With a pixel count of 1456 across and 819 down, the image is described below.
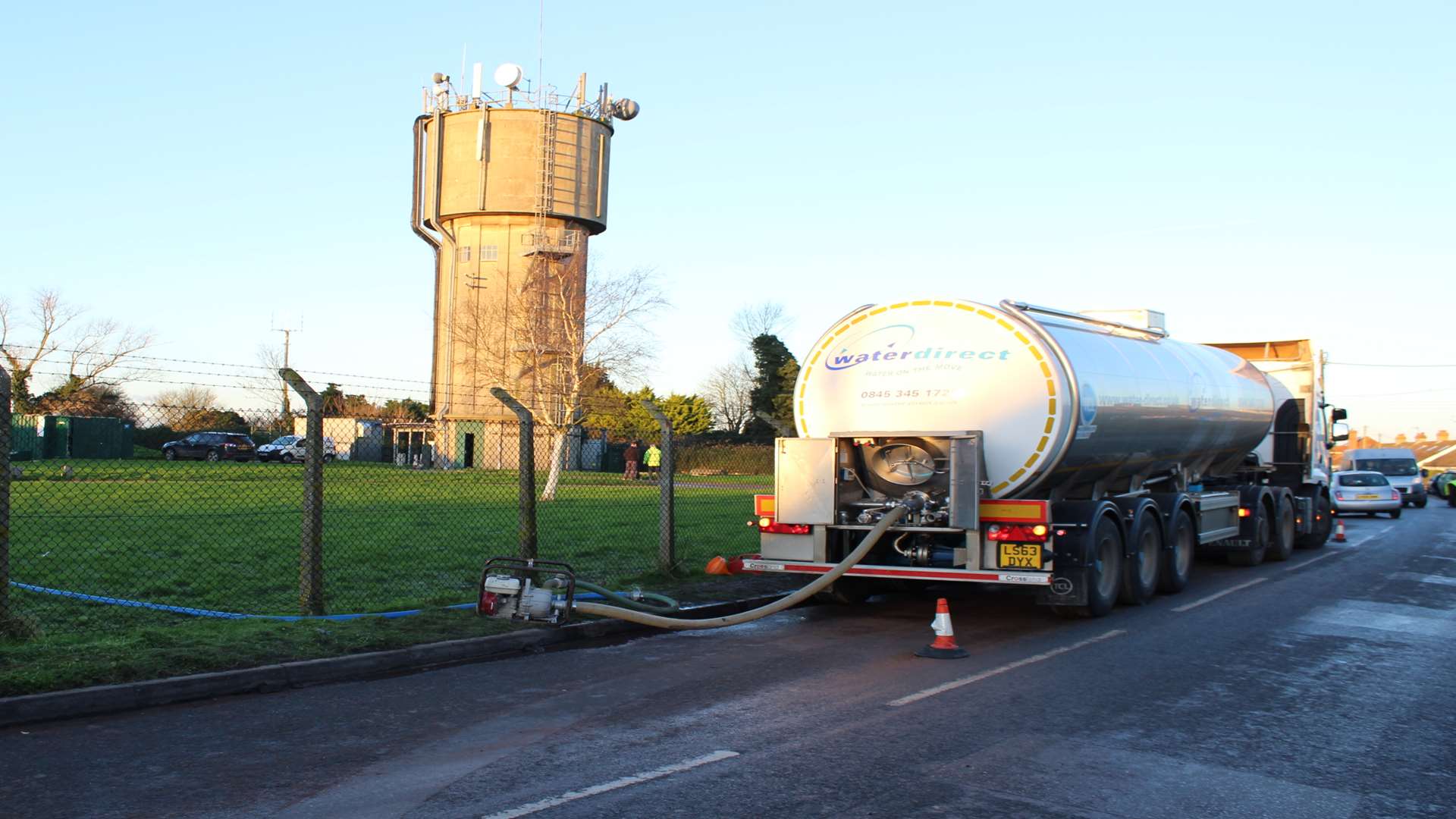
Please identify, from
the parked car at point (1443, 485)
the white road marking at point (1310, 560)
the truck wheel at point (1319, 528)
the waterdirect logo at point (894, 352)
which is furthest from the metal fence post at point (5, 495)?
the parked car at point (1443, 485)

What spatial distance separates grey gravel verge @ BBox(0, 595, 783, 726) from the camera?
6.62m

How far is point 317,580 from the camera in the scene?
9.62 meters

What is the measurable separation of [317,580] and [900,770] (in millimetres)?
5868

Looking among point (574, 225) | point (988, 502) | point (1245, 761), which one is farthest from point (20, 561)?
point (574, 225)

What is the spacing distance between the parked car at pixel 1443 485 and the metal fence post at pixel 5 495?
45.6 metres

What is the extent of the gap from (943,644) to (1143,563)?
4279 mm

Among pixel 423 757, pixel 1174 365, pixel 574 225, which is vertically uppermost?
pixel 574 225

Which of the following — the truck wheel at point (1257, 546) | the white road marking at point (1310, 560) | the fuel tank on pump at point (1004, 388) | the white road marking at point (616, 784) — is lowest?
the white road marking at point (616, 784)

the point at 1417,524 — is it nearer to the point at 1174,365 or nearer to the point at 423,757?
the point at 1174,365

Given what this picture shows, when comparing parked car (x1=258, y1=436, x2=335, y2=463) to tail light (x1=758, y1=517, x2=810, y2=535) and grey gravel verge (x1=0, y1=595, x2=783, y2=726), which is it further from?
grey gravel verge (x1=0, y1=595, x2=783, y2=726)

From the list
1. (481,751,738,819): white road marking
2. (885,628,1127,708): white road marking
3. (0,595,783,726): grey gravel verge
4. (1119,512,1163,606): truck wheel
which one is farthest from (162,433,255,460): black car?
(481,751,738,819): white road marking

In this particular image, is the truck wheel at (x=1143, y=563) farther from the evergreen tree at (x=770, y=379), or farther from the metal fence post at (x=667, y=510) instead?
the evergreen tree at (x=770, y=379)

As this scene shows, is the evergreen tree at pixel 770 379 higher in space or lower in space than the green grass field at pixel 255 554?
higher

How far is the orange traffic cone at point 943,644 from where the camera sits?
911cm
